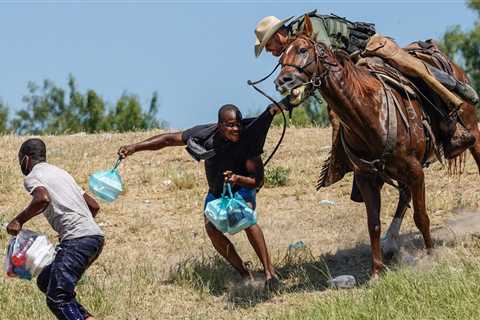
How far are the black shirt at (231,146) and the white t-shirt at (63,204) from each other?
64.2 inches

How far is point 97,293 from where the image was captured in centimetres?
991

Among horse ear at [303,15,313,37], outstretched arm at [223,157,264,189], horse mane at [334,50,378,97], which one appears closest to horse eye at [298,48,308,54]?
horse ear at [303,15,313,37]

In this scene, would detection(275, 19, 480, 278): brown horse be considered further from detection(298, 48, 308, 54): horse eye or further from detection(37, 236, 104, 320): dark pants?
detection(37, 236, 104, 320): dark pants

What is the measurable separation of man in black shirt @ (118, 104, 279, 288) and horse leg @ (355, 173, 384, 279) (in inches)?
37.9

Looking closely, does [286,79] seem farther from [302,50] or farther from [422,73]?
[422,73]

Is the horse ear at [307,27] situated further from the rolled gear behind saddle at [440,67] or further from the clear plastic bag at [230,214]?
the rolled gear behind saddle at [440,67]

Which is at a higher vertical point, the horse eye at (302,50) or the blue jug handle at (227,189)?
the horse eye at (302,50)

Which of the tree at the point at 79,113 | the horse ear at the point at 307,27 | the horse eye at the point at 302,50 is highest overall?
the horse ear at the point at 307,27

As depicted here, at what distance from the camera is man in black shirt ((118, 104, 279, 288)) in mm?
9945

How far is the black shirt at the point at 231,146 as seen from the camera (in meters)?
10.0

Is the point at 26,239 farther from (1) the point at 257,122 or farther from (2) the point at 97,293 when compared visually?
(1) the point at 257,122

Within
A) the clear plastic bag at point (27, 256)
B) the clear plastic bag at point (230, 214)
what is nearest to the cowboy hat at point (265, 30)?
the clear plastic bag at point (230, 214)

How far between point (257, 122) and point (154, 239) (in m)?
3.00

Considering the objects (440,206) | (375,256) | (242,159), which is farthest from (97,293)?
(440,206)
